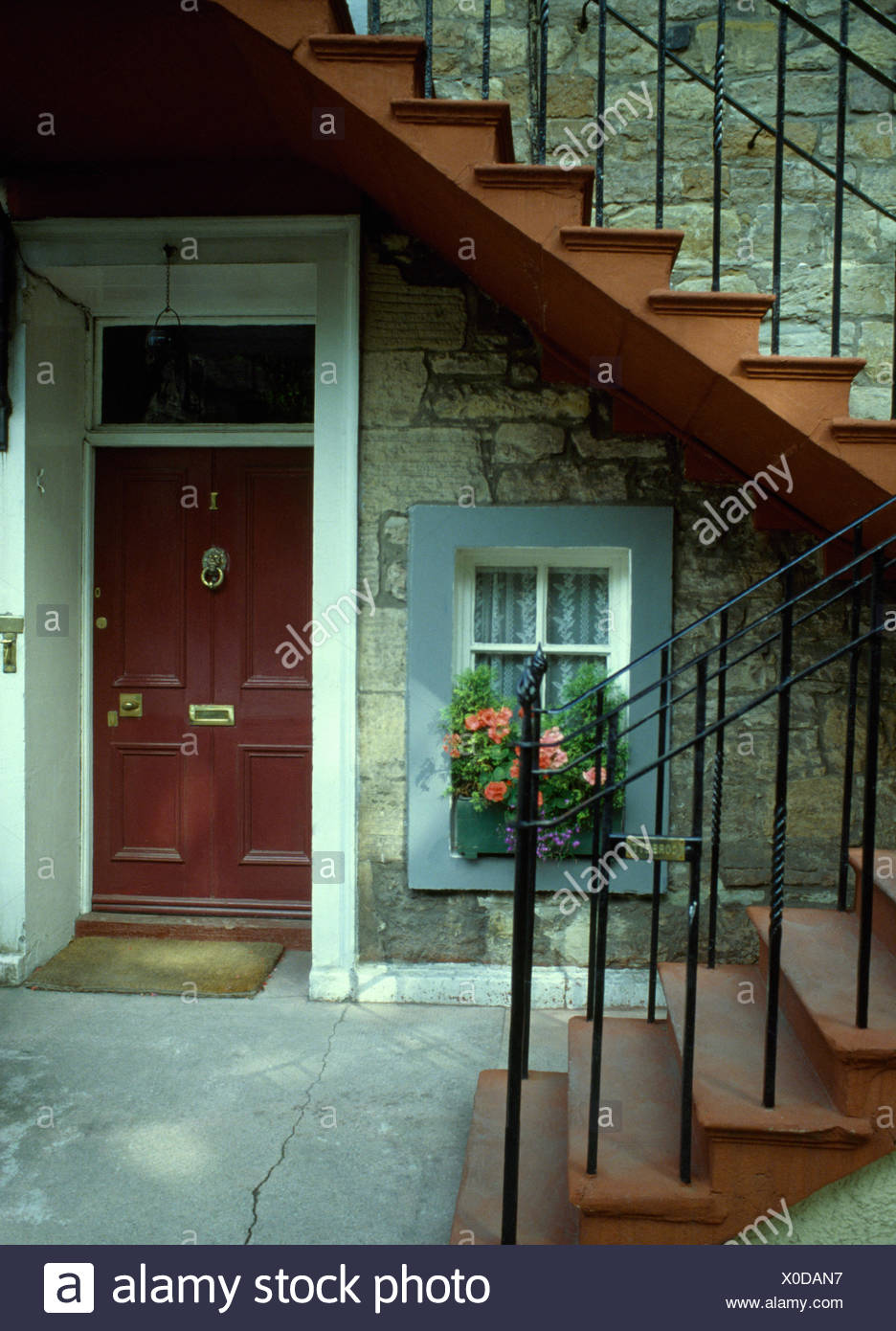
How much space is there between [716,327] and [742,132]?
195 centimetres

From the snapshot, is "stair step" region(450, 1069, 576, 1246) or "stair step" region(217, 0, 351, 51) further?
"stair step" region(217, 0, 351, 51)

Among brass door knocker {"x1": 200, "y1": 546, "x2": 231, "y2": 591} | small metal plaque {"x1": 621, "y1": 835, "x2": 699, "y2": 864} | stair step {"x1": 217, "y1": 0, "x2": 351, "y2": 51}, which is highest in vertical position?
stair step {"x1": 217, "y1": 0, "x2": 351, "y2": 51}

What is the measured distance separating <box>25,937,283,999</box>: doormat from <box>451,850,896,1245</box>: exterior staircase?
1.76m

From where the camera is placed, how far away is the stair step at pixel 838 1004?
216cm

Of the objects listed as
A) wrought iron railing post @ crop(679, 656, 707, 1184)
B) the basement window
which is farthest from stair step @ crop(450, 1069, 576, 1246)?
the basement window

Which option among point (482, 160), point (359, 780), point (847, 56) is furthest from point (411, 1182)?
point (847, 56)

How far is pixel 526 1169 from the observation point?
267 centimetres

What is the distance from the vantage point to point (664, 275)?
10.3ft

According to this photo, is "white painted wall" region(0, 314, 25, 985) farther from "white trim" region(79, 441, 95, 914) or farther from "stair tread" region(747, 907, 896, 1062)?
"stair tread" region(747, 907, 896, 1062)

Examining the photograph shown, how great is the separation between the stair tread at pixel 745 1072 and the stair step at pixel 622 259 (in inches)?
87.5

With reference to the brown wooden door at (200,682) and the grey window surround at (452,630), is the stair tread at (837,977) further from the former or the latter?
the brown wooden door at (200,682)

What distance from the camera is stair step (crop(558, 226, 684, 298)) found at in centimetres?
311

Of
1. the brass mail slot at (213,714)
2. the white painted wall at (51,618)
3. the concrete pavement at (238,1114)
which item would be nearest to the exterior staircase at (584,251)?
the white painted wall at (51,618)

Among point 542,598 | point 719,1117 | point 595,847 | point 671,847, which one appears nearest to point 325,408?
point 542,598
